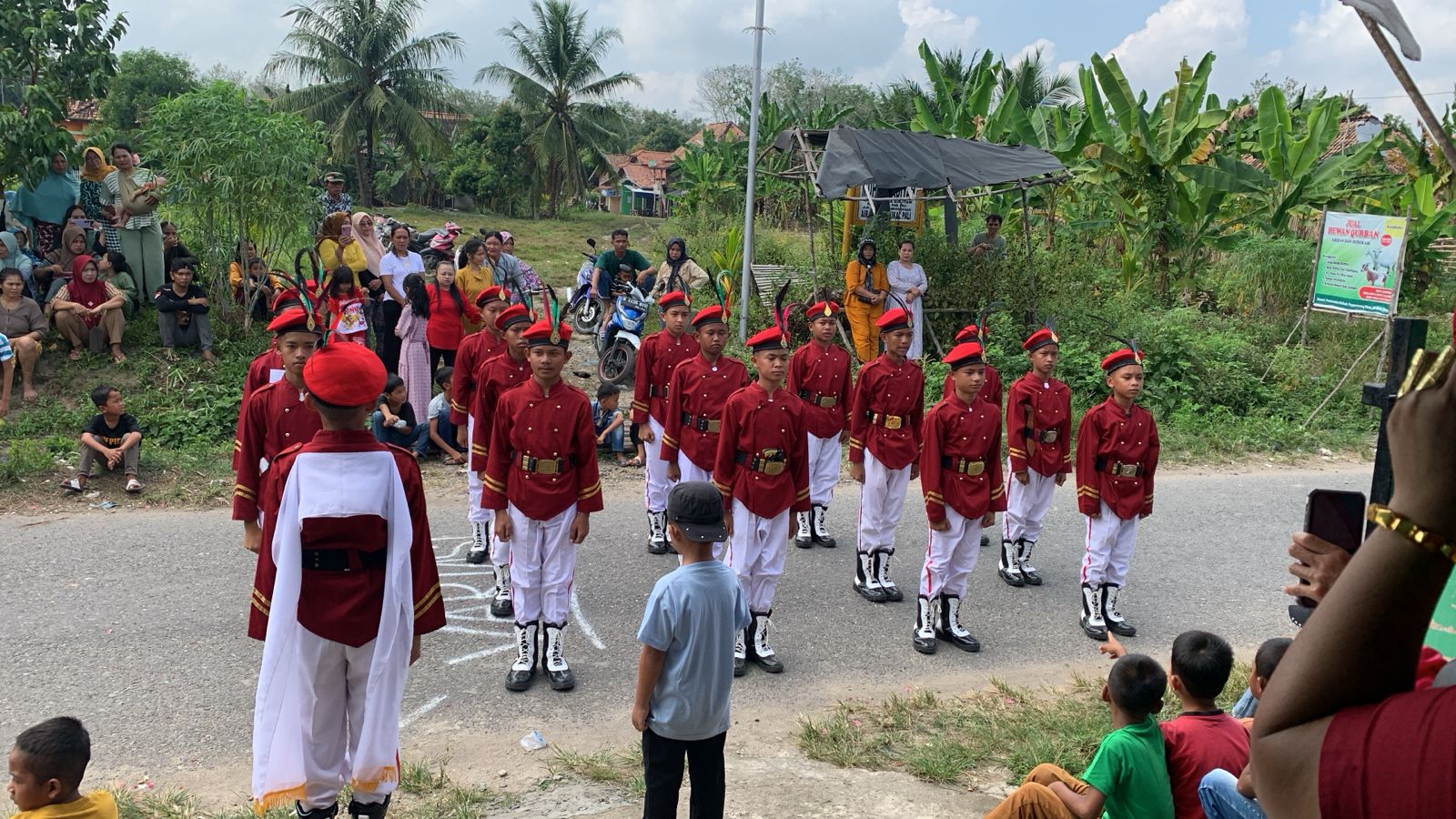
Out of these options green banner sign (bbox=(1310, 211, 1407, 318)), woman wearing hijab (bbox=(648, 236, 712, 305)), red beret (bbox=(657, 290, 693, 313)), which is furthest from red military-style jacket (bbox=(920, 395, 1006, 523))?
green banner sign (bbox=(1310, 211, 1407, 318))

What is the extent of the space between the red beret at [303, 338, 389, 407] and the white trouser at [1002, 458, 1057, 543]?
5.58 m

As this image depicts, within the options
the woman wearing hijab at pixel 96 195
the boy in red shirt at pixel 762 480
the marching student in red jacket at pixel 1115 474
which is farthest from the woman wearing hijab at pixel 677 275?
the woman wearing hijab at pixel 96 195

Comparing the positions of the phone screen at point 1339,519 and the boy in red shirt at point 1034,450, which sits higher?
the phone screen at point 1339,519

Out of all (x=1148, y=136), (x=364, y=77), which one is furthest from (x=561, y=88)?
(x=1148, y=136)

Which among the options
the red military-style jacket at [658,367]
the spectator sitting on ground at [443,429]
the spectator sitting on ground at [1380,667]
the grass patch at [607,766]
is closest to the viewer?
the spectator sitting on ground at [1380,667]

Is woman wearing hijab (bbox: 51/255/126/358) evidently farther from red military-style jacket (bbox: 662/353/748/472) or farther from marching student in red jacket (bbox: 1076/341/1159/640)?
marching student in red jacket (bbox: 1076/341/1159/640)

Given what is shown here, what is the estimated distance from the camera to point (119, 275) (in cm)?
1249

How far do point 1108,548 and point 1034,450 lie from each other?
1.25 metres

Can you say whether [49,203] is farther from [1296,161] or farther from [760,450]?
[1296,161]

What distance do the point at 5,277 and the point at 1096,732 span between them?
435 inches

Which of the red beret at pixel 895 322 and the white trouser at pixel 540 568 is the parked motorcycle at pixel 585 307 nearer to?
the red beret at pixel 895 322

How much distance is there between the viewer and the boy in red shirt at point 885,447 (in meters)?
7.96

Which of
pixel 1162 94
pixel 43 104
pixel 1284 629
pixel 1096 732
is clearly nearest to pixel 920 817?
pixel 1096 732

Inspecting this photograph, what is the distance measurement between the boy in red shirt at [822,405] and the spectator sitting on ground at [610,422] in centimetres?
256
